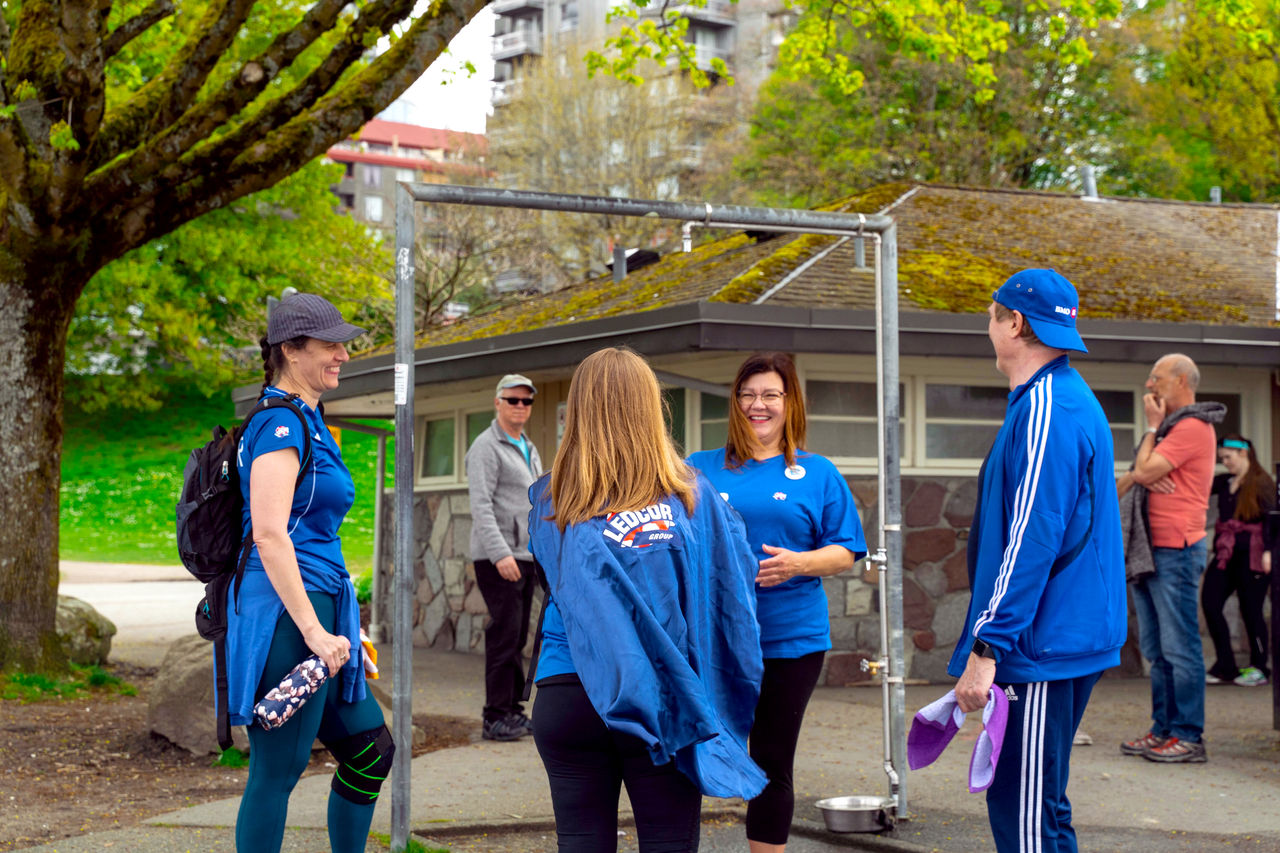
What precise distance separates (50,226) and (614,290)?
5105mm

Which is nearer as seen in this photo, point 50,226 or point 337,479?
point 337,479

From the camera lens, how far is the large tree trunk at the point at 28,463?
9.61 m

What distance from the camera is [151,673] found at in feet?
36.9

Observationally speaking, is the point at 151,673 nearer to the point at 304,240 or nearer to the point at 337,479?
the point at 337,479

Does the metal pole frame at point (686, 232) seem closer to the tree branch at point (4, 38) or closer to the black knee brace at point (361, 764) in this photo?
the black knee brace at point (361, 764)

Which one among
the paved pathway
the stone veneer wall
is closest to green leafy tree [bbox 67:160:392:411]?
the stone veneer wall

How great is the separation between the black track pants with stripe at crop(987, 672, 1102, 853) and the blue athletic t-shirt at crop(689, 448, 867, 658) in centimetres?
108

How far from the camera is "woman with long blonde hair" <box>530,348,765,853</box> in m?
3.16

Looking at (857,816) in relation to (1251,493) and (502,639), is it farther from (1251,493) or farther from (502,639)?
(1251,493)

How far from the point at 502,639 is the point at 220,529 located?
13.8ft

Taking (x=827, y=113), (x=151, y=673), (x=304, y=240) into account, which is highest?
(x=827, y=113)

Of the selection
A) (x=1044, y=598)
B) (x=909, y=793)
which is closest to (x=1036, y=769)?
(x=1044, y=598)

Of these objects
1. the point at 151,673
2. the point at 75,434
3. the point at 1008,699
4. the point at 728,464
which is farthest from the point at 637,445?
the point at 75,434

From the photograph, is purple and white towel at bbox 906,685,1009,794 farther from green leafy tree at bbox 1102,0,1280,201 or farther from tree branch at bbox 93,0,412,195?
green leafy tree at bbox 1102,0,1280,201
